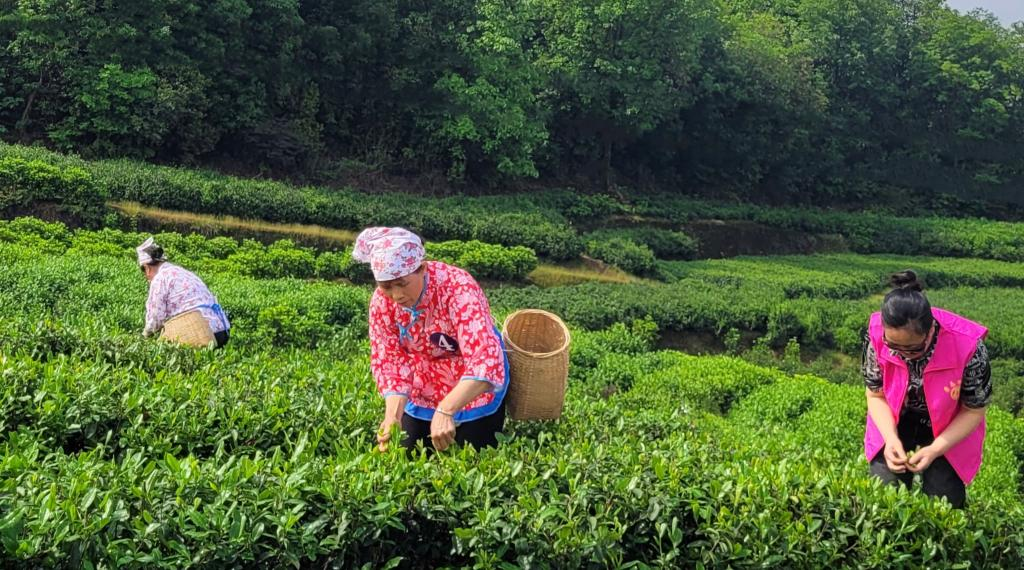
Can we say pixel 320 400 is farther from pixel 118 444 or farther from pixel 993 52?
pixel 993 52

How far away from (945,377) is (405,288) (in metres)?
2.30

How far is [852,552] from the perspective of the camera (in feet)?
11.9

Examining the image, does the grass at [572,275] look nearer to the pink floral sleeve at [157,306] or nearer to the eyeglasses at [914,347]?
the pink floral sleeve at [157,306]

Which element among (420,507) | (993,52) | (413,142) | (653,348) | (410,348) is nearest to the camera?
(420,507)

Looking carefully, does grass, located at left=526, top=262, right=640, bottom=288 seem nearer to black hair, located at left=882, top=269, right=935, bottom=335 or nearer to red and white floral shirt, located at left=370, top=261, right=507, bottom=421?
red and white floral shirt, located at left=370, top=261, right=507, bottom=421

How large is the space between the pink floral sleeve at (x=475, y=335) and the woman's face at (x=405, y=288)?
0.51 ft

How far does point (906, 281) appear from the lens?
4.06 metres

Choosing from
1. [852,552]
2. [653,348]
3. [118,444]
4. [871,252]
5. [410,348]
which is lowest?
[871,252]

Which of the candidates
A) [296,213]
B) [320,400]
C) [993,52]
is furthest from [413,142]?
[993,52]

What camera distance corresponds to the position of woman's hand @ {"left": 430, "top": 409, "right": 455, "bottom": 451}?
389 centimetres

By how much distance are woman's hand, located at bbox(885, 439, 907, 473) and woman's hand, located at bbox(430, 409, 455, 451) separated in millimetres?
1893

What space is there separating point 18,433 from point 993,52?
47.0 m

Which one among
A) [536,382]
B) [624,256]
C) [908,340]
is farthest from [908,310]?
[624,256]

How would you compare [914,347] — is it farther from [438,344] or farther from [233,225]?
[233,225]
